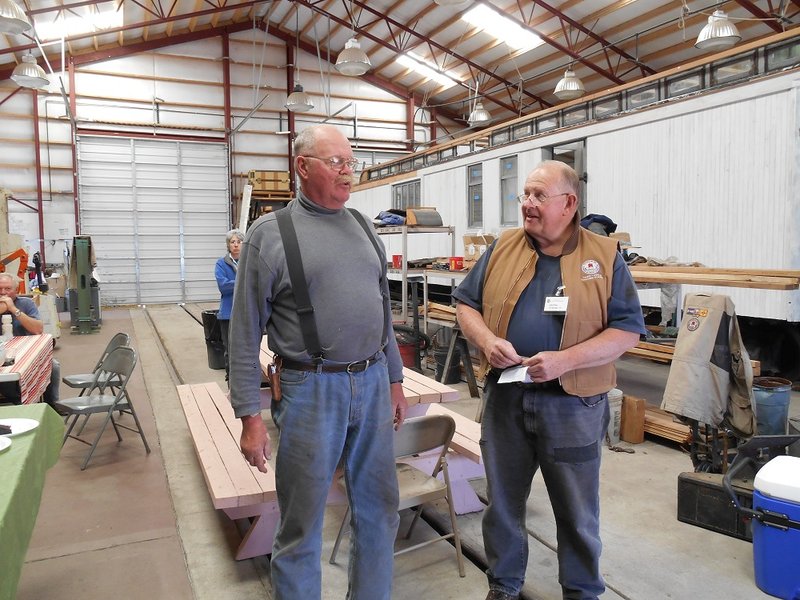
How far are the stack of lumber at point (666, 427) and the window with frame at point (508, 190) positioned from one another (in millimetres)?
5821

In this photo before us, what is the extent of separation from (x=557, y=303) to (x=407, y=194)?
39.4ft

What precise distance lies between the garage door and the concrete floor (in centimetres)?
1275

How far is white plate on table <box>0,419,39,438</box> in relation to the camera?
2.40m

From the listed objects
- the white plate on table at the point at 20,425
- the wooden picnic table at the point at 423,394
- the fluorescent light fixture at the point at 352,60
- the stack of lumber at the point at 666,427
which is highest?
Answer: the fluorescent light fixture at the point at 352,60

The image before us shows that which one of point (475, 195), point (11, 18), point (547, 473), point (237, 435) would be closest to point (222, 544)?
point (237, 435)

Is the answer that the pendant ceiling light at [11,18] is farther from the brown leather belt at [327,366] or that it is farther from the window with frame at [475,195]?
the brown leather belt at [327,366]

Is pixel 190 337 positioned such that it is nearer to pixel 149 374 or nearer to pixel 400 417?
pixel 149 374

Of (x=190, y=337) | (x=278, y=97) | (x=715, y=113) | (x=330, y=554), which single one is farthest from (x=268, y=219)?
(x=278, y=97)

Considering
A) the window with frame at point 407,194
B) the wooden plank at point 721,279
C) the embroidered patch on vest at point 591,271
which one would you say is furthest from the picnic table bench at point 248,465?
the window with frame at point 407,194

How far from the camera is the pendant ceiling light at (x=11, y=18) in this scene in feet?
24.3

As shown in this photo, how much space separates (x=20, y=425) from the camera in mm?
2477

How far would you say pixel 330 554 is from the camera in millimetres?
3070

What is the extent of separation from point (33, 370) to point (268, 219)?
9.60 ft

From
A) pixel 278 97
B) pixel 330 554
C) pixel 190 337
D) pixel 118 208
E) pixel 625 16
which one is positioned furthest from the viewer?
pixel 278 97
